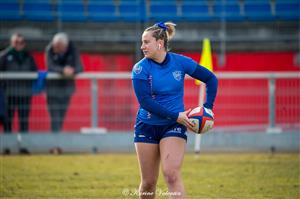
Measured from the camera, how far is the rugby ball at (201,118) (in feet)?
24.3

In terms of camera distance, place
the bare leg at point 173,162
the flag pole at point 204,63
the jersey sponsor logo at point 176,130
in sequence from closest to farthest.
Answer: the bare leg at point 173,162, the jersey sponsor logo at point 176,130, the flag pole at point 204,63

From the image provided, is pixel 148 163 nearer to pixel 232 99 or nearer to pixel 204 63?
pixel 204 63

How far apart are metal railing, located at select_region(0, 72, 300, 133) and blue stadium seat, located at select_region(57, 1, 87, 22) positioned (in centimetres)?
673

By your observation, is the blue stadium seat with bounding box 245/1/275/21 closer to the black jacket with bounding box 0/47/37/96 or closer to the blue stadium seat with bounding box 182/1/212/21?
the blue stadium seat with bounding box 182/1/212/21

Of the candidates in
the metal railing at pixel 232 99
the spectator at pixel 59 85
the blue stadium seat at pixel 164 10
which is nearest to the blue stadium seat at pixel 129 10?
the blue stadium seat at pixel 164 10

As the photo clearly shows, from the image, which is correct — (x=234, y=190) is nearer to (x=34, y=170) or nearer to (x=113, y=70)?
(x=34, y=170)

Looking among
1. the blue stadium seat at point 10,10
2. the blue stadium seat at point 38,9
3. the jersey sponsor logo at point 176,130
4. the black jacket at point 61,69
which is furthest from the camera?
the blue stadium seat at point 38,9

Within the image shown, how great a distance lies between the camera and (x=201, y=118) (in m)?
7.45

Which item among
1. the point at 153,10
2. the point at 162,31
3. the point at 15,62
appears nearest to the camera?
the point at 162,31

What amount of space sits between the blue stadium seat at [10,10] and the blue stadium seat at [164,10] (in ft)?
13.3

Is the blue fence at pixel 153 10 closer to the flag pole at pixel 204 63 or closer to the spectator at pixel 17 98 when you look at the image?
the spectator at pixel 17 98

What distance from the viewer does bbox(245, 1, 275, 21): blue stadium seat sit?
22688mm

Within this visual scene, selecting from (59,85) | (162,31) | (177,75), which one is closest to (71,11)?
(59,85)

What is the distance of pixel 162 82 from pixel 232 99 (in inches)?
343
